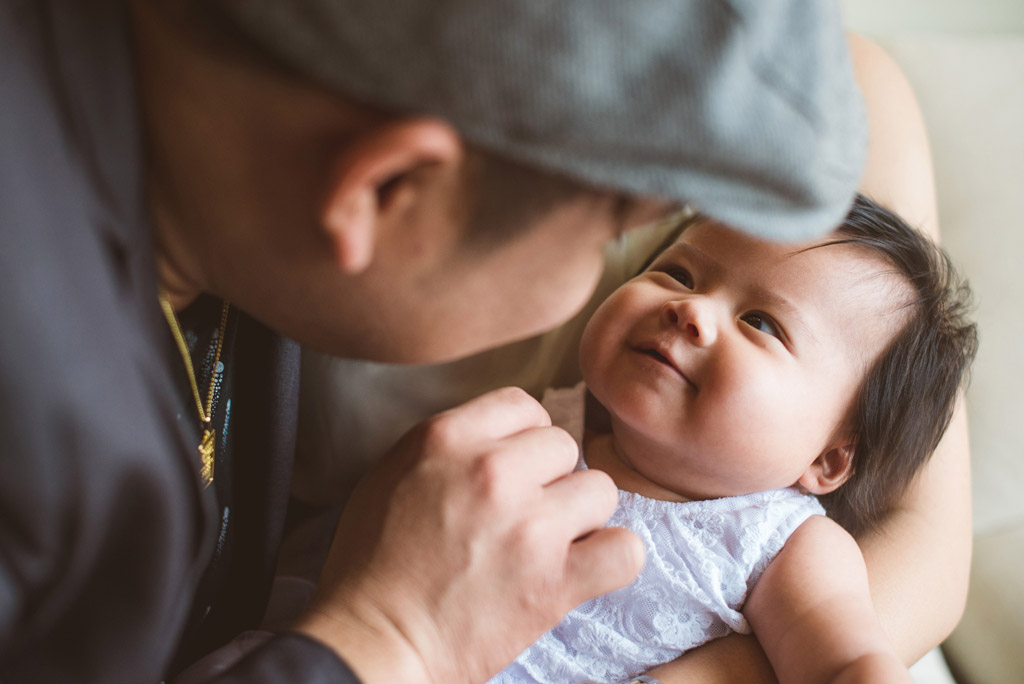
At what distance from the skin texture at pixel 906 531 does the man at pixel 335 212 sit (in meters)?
0.34

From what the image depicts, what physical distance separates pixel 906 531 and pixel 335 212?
33.1 inches

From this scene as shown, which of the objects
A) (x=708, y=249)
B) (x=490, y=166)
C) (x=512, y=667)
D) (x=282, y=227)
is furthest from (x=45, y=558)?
(x=708, y=249)

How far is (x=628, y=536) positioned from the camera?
2.14 feet

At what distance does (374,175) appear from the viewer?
40cm

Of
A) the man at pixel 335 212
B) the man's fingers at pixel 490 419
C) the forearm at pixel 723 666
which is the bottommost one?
the forearm at pixel 723 666

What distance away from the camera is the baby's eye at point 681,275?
3.07 ft

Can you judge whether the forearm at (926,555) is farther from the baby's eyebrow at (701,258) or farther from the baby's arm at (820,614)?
the baby's eyebrow at (701,258)

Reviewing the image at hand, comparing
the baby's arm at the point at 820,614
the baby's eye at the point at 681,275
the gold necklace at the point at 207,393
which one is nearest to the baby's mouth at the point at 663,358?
the baby's eye at the point at 681,275

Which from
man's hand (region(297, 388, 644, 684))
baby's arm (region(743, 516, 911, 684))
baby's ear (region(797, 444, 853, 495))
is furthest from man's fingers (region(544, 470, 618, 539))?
baby's ear (region(797, 444, 853, 495))

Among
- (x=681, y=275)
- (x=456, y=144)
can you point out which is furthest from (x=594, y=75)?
(x=681, y=275)

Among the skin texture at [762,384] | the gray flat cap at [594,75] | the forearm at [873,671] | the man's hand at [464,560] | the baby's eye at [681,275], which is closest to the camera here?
the gray flat cap at [594,75]

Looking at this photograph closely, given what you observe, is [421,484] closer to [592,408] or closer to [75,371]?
[75,371]

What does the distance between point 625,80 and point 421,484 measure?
399 mm

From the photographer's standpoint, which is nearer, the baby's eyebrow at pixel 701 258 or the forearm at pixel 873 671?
the forearm at pixel 873 671
